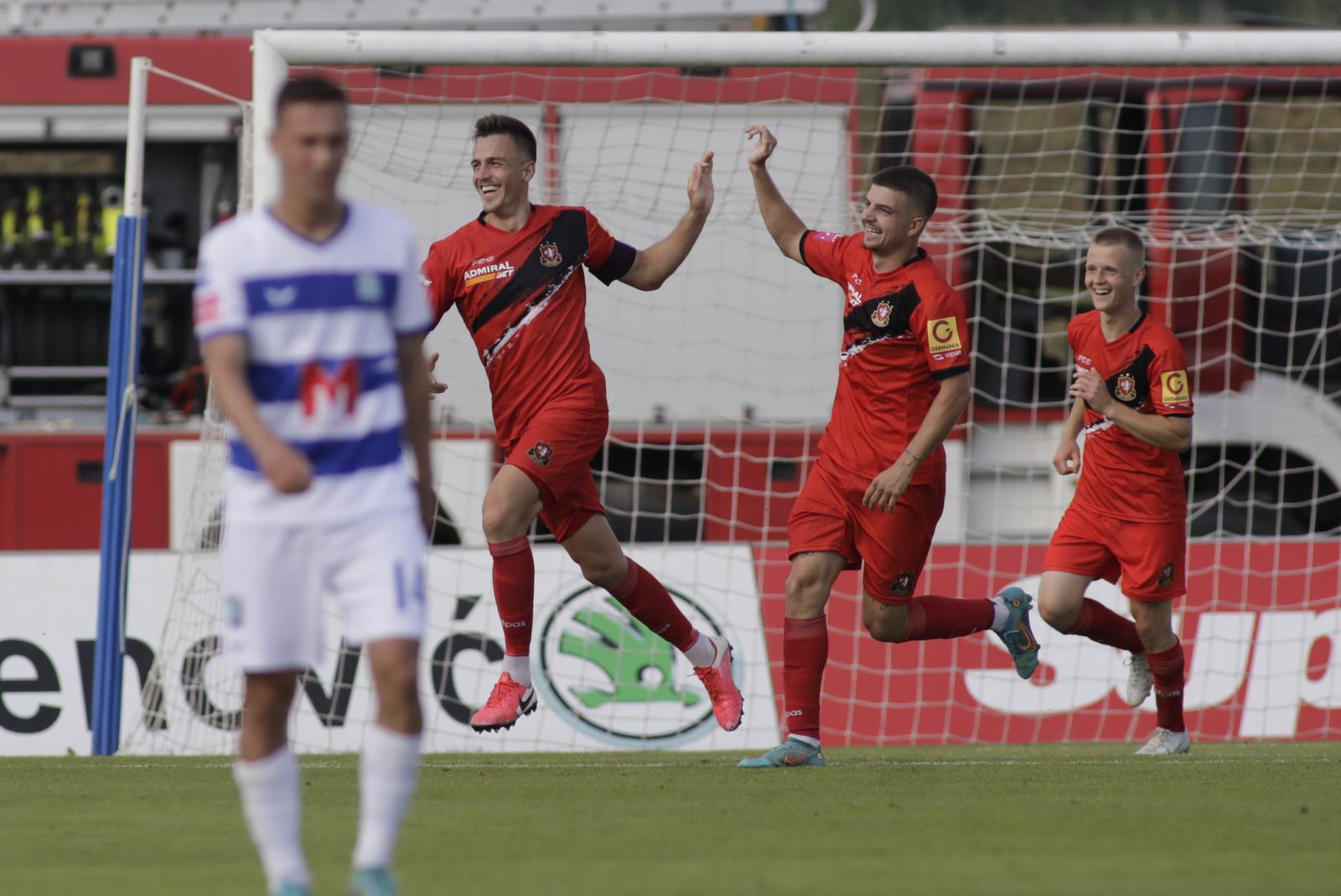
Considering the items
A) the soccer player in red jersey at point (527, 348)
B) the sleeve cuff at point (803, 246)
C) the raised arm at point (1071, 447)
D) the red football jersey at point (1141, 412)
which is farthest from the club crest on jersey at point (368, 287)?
the red football jersey at point (1141, 412)

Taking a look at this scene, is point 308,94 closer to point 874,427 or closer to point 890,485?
point 890,485

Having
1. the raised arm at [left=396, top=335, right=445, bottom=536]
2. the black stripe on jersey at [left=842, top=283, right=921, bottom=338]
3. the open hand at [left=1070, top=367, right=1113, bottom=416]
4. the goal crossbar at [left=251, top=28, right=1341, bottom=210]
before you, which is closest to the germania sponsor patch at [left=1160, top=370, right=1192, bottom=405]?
the open hand at [left=1070, top=367, right=1113, bottom=416]

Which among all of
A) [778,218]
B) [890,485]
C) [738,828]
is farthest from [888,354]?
[738,828]

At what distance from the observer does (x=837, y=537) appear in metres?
6.68

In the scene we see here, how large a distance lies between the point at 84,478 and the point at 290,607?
774cm

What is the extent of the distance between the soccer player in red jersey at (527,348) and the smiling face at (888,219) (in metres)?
0.65

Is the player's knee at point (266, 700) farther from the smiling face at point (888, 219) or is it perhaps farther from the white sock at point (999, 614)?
the white sock at point (999, 614)

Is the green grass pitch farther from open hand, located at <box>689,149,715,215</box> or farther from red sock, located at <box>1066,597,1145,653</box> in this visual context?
open hand, located at <box>689,149,715,215</box>

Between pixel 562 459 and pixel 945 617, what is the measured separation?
172 cm

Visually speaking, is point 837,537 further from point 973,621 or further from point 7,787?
point 7,787

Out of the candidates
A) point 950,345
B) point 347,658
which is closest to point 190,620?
point 347,658

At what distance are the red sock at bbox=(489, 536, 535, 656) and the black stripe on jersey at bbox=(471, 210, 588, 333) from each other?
0.85 metres

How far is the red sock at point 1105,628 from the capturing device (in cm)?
762

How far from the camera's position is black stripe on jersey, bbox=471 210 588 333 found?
265 inches
